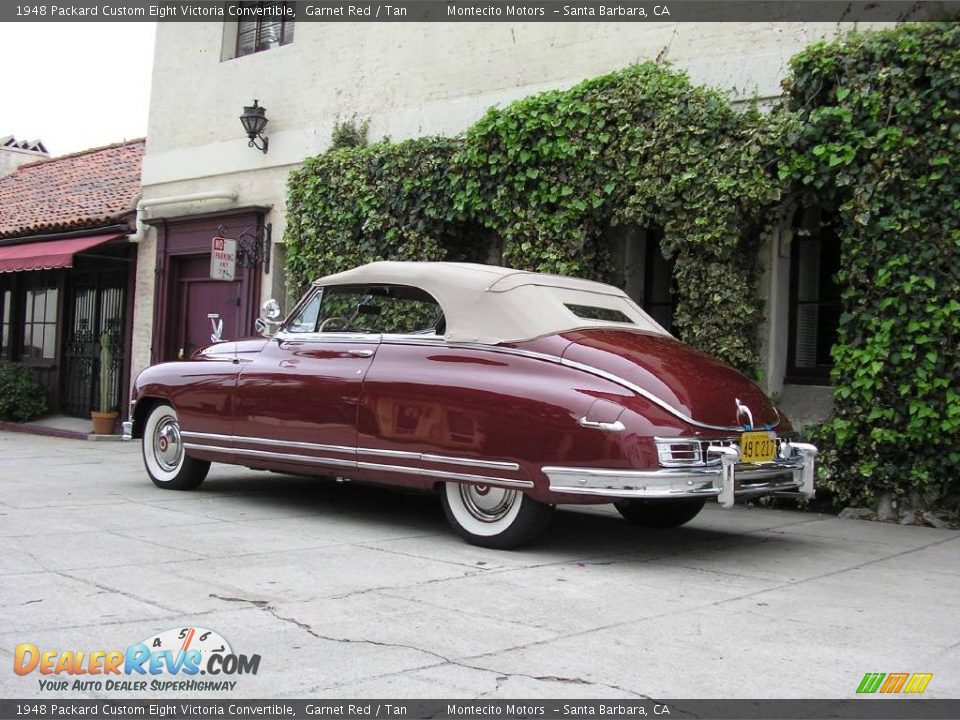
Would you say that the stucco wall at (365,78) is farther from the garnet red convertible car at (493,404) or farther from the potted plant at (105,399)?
the garnet red convertible car at (493,404)

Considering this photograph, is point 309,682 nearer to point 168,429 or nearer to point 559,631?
point 559,631

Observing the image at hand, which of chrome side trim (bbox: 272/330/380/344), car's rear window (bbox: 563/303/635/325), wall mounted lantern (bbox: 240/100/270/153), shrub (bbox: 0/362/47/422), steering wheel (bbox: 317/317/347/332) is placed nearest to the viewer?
car's rear window (bbox: 563/303/635/325)

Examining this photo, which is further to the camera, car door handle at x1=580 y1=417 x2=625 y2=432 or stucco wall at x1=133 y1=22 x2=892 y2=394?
stucco wall at x1=133 y1=22 x2=892 y2=394

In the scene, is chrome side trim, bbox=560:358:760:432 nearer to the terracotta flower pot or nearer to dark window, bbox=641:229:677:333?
dark window, bbox=641:229:677:333

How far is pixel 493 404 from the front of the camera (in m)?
5.53

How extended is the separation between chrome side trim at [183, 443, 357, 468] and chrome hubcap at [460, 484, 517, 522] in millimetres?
814

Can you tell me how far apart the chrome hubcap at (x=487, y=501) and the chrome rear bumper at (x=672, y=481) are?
47cm

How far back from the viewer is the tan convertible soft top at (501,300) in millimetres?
5852

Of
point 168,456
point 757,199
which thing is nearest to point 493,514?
point 168,456

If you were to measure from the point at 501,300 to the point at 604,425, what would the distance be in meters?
1.20

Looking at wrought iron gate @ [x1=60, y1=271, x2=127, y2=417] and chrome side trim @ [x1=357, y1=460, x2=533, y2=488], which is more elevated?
wrought iron gate @ [x1=60, y1=271, x2=127, y2=417]

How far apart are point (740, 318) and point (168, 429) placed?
4.78 meters

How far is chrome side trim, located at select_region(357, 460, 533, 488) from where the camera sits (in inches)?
213

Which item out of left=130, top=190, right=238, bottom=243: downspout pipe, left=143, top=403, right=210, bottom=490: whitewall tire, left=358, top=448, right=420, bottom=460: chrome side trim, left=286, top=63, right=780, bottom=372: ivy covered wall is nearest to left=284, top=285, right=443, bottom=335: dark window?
left=358, top=448, right=420, bottom=460: chrome side trim
